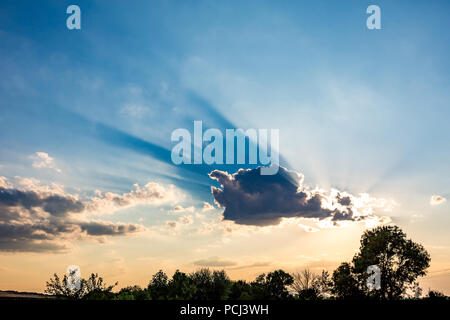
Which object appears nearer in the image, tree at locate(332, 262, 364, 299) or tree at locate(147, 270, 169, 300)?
tree at locate(147, 270, 169, 300)

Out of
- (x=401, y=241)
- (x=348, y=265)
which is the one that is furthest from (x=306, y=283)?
(x=401, y=241)

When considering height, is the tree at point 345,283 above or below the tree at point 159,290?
below

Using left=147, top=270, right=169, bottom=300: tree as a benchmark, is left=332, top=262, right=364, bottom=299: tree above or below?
below

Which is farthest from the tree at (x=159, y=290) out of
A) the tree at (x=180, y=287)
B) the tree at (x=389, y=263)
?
the tree at (x=389, y=263)

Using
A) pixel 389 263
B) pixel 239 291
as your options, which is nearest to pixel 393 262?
pixel 389 263

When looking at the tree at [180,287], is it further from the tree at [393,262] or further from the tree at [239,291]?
the tree at [393,262]

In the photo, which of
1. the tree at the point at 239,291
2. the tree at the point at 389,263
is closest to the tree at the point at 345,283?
the tree at the point at 389,263

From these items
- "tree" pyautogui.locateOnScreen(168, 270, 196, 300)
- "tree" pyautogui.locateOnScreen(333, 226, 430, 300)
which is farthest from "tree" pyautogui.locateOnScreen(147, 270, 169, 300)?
"tree" pyautogui.locateOnScreen(333, 226, 430, 300)

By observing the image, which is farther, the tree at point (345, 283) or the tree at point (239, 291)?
the tree at point (345, 283)

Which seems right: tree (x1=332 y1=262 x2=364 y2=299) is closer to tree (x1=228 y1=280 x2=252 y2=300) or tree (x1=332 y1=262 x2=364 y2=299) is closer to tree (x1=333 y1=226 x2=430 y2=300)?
tree (x1=333 y1=226 x2=430 y2=300)
